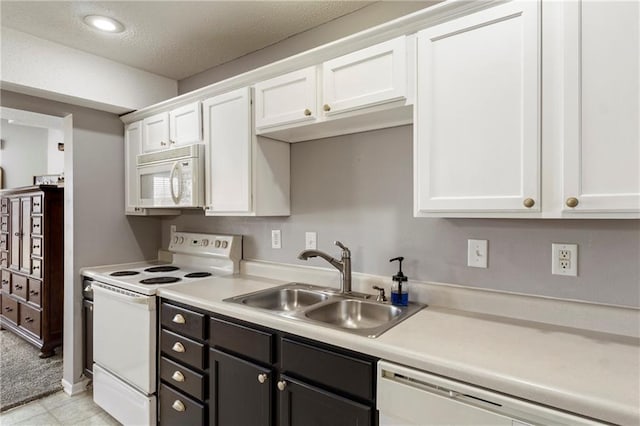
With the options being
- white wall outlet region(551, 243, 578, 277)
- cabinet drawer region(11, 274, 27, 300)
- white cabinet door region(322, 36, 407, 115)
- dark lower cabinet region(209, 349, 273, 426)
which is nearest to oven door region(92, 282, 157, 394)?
dark lower cabinet region(209, 349, 273, 426)

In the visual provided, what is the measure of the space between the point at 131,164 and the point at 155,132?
41 cm

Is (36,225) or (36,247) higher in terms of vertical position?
(36,225)

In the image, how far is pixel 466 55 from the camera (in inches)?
51.6

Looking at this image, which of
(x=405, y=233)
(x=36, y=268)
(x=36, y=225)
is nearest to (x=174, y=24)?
(x=405, y=233)

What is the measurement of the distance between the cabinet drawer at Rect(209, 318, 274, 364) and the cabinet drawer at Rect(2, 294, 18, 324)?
3.30 m

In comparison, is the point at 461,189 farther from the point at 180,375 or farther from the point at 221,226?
the point at 221,226

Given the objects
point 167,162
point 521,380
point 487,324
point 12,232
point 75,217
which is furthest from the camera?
point 12,232

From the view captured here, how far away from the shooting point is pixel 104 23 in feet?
6.89

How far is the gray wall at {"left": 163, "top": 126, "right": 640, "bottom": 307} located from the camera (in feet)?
4.34

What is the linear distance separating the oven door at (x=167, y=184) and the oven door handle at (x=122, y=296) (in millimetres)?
637

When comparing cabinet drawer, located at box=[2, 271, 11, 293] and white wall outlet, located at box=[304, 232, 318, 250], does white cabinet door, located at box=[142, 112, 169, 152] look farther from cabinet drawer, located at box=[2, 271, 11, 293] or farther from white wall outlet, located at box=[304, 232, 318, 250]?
cabinet drawer, located at box=[2, 271, 11, 293]

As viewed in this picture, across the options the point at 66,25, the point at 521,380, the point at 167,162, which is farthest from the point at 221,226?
the point at 521,380

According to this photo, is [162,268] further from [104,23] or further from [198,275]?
[104,23]

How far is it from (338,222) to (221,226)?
108 cm
